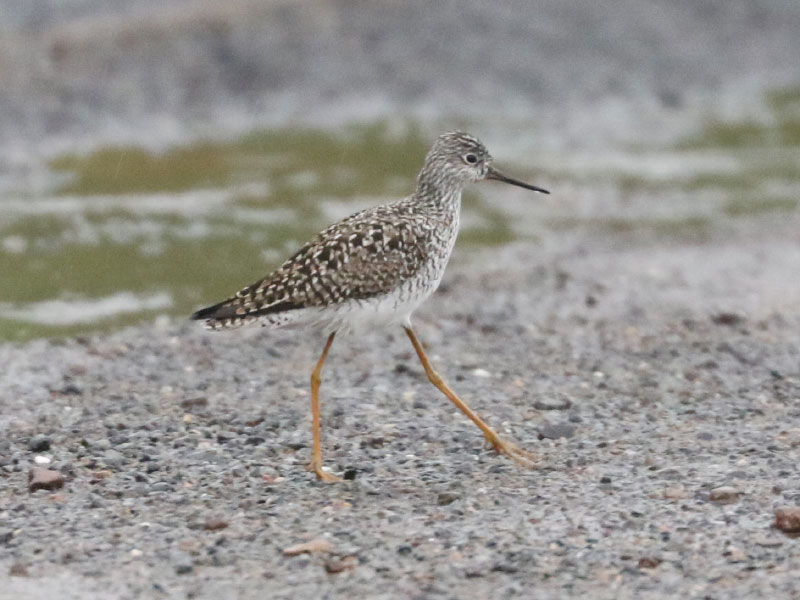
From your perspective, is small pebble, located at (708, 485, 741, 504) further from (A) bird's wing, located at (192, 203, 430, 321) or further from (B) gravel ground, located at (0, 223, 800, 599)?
(A) bird's wing, located at (192, 203, 430, 321)

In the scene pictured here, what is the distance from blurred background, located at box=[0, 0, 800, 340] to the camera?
14.9 meters

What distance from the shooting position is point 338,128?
21.1 m

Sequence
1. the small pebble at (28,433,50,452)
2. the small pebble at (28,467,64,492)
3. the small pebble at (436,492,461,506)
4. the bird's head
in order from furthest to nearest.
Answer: the bird's head < the small pebble at (28,433,50,452) < the small pebble at (28,467,64,492) < the small pebble at (436,492,461,506)

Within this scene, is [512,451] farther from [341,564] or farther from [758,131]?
[758,131]

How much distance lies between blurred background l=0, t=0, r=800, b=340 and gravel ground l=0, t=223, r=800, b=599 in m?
2.44

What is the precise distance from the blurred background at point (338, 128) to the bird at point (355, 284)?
4.32 m

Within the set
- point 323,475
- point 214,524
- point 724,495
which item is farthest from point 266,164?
point 724,495

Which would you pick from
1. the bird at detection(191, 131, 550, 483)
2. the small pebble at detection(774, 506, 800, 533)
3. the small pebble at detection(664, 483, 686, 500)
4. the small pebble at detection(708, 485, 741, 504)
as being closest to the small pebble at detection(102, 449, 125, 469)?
the bird at detection(191, 131, 550, 483)

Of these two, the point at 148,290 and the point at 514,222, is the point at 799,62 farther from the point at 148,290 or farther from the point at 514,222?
the point at 148,290

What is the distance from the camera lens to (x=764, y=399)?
32.3 ft

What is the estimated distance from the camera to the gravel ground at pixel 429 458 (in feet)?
22.7

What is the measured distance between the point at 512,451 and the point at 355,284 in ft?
4.83

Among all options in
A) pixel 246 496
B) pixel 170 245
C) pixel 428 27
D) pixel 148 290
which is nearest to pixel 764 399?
pixel 246 496

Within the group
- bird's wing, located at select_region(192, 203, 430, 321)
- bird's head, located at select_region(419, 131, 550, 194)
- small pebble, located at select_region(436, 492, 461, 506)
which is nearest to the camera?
small pebble, located at select_region(436, 492, 461, 506)
